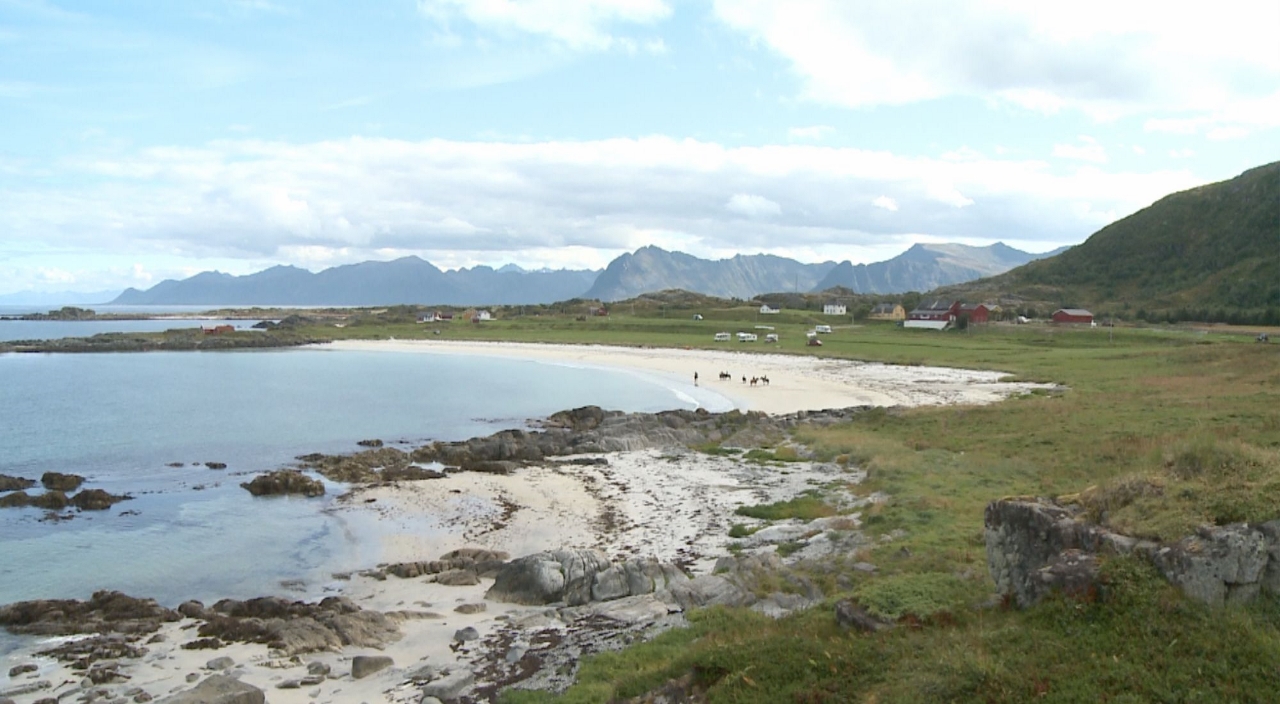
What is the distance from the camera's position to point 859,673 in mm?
10789

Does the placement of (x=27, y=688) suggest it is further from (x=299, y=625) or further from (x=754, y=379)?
(x=754, y=379)

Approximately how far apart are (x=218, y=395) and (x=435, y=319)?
122m

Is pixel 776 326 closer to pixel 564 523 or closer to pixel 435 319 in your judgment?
pixel 435 319

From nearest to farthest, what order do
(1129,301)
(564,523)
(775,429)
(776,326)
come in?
(564,523)
(775,429)
(776,326)
(1129,301)

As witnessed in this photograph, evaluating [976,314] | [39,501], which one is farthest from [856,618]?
[976,314]

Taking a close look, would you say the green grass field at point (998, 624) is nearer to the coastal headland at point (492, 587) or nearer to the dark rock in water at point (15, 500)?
the coastal headland at point (492, 587)

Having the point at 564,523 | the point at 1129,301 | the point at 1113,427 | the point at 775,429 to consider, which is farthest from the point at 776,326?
the point at 564,523

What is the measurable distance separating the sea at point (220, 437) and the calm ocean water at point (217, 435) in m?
Answer: 0.11

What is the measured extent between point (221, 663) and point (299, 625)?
173cm

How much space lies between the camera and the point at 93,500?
32938 millimetres

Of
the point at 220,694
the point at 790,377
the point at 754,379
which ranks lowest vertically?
the point at 220,694

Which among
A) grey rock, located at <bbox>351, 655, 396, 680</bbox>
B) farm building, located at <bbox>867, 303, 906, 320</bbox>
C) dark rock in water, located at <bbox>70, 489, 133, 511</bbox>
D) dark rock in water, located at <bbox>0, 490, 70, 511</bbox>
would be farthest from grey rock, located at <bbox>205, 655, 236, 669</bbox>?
farm building, located at <bbox>867, 303, 906, 320</bbox>

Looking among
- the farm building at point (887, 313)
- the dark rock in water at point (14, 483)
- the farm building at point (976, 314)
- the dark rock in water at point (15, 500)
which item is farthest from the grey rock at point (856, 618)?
the farm building at point (887, 313)

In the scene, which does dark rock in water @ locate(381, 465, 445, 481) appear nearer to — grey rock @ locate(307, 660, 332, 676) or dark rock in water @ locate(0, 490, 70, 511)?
dark rock in water @ locate(0, 490, 70, 511)
